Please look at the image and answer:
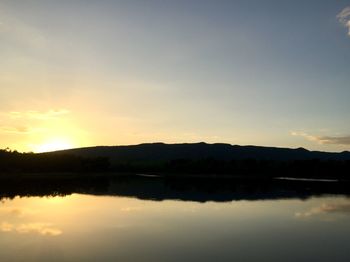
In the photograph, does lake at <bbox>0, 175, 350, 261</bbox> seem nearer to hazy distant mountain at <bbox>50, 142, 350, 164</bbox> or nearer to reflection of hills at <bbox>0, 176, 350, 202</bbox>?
reflection of hills at <bbox>0, 176, 350, 202</bbox>

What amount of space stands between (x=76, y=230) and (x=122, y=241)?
12.3 ft

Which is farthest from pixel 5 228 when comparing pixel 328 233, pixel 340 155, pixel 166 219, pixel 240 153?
pixel 340 155

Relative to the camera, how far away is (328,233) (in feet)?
76.4

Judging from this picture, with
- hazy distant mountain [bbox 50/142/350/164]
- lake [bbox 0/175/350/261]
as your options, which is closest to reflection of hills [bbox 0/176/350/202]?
lake [bbox 0/175/350/261]

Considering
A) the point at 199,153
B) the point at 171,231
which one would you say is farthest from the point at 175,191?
the point at 199,153

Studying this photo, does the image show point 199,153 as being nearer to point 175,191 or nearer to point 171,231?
point 175,191

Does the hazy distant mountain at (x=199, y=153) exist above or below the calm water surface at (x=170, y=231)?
above

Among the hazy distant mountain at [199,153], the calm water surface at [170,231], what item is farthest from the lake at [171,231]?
the hazy distant mountain at [199,153]

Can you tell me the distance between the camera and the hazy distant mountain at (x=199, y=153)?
513ft

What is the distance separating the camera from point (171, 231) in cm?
2250

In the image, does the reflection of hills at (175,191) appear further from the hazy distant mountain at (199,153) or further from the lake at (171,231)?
the hazy distant mountain at (199,153)

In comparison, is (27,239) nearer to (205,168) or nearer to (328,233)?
(328,233)

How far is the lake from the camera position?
17.0m

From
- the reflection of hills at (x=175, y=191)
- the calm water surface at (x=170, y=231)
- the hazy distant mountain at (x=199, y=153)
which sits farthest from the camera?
the hazy distant mountain at (x=199, y=153)
